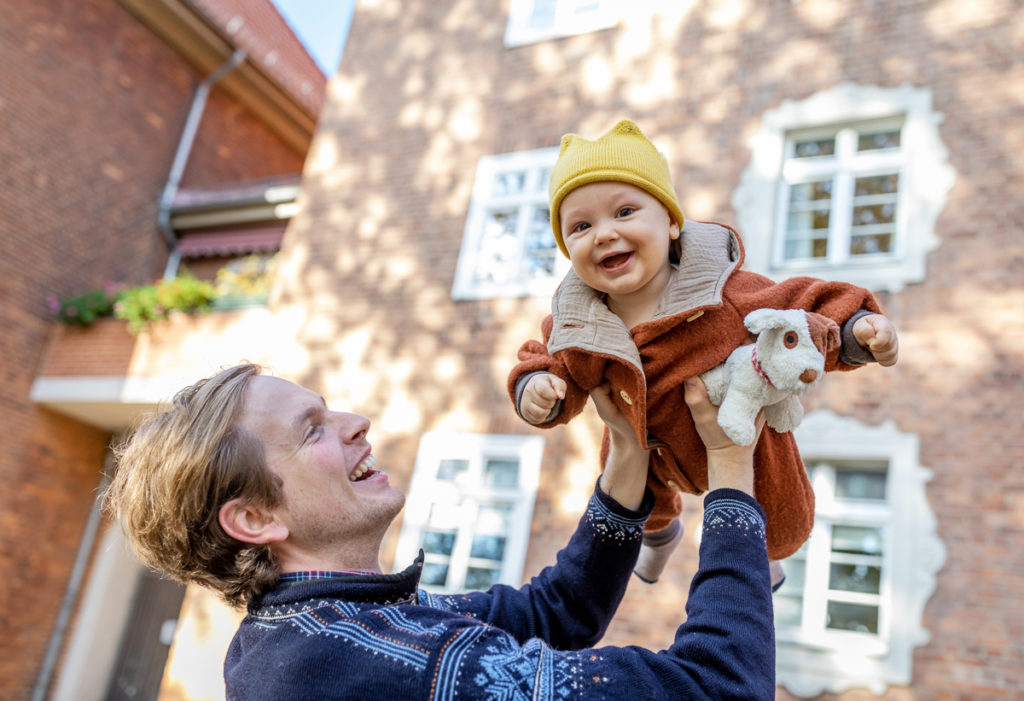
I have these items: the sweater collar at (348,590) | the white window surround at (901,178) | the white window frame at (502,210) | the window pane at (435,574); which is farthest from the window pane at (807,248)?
the sweater collar at (348,590)

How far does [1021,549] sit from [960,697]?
107 centimetres

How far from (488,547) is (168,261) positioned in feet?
25.4

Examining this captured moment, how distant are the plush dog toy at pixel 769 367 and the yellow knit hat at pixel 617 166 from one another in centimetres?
41

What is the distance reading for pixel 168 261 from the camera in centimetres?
1314

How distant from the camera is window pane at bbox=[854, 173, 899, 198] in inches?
291

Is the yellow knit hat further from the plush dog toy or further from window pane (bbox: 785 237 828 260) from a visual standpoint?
window pane (bbox: 785 237 828 260)

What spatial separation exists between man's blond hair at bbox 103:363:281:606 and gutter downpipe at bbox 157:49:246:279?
11.6m

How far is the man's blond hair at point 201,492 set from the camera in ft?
6.83

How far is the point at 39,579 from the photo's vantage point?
11.2 m

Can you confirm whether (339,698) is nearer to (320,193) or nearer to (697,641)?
(697,641)

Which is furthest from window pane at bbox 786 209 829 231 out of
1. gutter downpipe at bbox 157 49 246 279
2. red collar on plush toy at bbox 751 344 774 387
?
gutter downpipe at bbox 157 49 246 279

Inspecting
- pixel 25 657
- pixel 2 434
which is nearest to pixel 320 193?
pixel 2 434

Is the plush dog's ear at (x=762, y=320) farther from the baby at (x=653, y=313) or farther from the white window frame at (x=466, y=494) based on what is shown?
the white window frame at (x=466, y=494)

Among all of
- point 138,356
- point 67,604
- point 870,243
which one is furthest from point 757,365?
point 67,604
